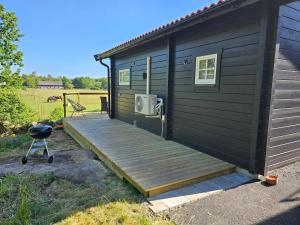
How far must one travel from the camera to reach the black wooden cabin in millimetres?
2461

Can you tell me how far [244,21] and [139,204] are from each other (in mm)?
2759

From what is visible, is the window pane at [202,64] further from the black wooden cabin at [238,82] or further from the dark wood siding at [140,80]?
the dark wood siding at [140,80]

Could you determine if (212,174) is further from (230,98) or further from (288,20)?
(288,20)

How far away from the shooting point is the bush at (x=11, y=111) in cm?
674

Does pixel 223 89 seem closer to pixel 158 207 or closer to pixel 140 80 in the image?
pixel 158 207

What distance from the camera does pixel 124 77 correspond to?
6.81 m

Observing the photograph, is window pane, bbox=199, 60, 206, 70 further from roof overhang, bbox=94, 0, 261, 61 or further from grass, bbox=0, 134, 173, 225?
grass, bbox=0, 134, 173, 225

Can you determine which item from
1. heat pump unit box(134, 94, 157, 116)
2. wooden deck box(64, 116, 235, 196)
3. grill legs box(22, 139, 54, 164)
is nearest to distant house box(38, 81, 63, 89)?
heat pump unit box(134, 94, 157, 116)

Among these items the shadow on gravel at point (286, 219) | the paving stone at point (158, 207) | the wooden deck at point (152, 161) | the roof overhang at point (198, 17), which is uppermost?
the roof overhang at point (198, 17)

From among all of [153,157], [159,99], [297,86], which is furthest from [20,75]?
[297,86]

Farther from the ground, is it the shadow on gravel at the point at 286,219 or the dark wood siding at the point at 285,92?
the dark wood siding at the point at 285,92

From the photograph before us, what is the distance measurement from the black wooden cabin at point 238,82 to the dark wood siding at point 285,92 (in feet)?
0.04

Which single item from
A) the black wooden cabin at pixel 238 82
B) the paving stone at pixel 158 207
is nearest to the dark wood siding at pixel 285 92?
the black wooden cabin at pixel 238 82

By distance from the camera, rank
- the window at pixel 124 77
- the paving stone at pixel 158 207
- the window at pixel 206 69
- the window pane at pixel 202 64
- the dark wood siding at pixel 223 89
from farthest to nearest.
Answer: the window at pixel 124 77 → the window pane at pixel 202 64 → the window at pixel 206 69 → the dark wood siding at pixel 223 89 → the paving stone at pixel 158 207
